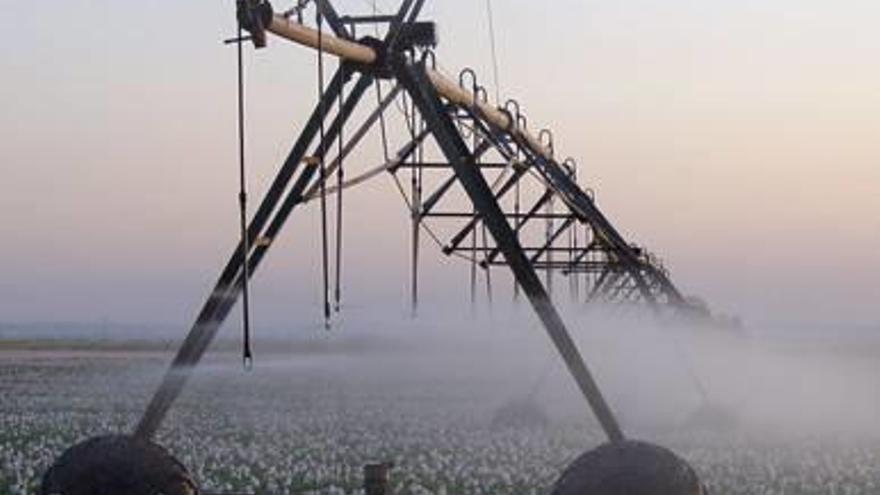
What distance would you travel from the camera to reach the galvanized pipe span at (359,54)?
37.3ft

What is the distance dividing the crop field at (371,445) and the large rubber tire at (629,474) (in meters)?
7.62

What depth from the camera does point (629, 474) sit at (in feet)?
40.6

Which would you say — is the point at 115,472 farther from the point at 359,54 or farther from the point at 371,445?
the point at 371,445

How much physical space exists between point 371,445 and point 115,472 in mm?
15034

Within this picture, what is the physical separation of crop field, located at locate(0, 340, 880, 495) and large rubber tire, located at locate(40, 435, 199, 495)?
745 cm

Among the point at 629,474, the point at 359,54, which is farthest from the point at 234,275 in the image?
the point at 629,474

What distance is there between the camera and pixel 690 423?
32.5m

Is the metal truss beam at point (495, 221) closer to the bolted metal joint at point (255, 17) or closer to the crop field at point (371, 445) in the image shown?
the bolted metal joint at point (255, 17)

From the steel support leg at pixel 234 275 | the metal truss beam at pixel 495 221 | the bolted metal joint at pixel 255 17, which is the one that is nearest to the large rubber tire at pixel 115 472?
the steel support leg at pixel 234 275

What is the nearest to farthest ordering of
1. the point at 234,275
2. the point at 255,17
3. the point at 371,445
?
the point at 255,17 < the point at 234,275 < the point at 371,445

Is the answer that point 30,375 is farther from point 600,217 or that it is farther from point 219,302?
point 219,302

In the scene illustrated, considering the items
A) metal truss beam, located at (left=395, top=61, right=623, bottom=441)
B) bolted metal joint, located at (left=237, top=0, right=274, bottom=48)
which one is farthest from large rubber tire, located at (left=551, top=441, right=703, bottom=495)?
bolted metal joint, located at (left=237, top=0, right=274, bottom=48)

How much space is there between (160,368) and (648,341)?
118 ft

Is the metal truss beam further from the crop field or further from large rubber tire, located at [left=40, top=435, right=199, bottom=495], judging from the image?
the crop field
